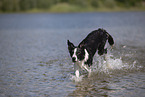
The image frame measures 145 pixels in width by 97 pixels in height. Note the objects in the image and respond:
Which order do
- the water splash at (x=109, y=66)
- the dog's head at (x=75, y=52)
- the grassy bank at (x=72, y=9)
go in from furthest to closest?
the grassy bank at (x=72, y=9), the water splash at (x=109, y=66), the dog's head at (x=75, y=52)

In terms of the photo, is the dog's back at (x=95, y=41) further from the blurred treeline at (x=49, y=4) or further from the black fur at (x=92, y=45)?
the blurred treeline at (x=49, y=4)

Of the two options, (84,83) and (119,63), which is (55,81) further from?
(119,63)

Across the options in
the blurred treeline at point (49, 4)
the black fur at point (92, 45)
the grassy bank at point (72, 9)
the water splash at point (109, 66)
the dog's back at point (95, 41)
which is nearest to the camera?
the black fur at point (92, 45)

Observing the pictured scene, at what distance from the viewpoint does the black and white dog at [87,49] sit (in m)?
8.05

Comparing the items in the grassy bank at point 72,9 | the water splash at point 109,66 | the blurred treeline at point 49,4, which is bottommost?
the water splash at point 109,66

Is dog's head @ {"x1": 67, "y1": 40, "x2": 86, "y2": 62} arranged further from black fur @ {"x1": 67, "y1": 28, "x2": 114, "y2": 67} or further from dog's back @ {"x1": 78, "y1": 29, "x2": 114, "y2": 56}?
dog's back @ {"x1": 78, "y1": 29, "x2": 114, "y2": 56}

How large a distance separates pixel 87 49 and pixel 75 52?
794 mm

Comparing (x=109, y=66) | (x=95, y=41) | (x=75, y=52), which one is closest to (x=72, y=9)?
(x=109, y=66)

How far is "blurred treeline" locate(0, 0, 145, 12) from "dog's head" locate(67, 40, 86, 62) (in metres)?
135

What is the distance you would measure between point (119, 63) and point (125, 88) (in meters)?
3.42

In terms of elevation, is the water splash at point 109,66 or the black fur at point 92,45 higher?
the black fur at point 92,45

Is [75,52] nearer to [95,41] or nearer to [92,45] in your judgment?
[92,45]

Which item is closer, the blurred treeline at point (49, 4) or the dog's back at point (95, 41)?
the dog's back at point (95, 41)

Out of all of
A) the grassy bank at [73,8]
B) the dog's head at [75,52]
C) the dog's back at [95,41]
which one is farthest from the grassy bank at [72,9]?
the dog's head at [75,52]
